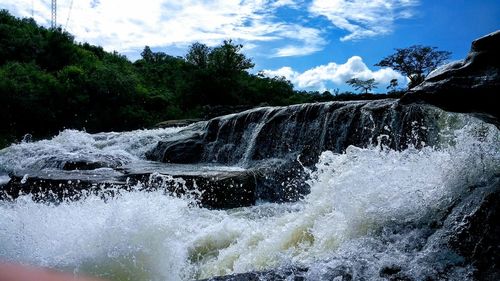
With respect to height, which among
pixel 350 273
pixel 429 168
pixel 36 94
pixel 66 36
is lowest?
pixel 350 273

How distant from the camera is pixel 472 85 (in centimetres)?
341

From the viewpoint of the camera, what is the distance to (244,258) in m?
4.05

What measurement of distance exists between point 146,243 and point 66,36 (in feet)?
119

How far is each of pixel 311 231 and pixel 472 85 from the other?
1.87m

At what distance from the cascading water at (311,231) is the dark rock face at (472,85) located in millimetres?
355

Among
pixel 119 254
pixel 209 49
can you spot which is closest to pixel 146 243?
pixel 119 254

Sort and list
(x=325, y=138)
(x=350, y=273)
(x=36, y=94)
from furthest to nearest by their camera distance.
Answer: (x=36, y=94)
(x=325, y=138)
(x=350, y=273)

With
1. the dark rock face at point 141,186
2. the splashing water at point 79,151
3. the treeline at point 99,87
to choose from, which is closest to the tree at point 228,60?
the treeline at point 99,87

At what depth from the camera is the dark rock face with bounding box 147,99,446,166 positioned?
Answer: 299 inches

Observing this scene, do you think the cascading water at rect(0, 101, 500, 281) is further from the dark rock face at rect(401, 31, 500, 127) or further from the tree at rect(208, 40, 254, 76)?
the tree at rect(208, 40, 254, 76)

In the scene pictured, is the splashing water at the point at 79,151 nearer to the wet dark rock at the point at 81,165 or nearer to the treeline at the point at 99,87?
the wet dark rock at the point at 81,165

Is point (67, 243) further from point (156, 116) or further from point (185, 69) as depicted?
point (185, 69)

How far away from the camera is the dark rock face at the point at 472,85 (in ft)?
11.0

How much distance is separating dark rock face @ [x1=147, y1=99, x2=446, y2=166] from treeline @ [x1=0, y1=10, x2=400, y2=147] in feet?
47.4
